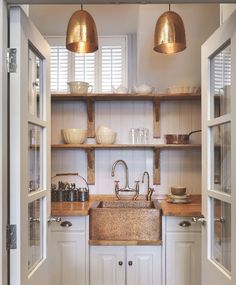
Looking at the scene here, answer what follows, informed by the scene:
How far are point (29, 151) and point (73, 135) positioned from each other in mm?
1625

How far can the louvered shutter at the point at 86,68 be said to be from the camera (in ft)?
11.3

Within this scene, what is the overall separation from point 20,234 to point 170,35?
157 cm

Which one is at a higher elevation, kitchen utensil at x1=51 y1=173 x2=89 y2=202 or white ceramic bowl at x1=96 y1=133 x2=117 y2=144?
white ceramic bowl at x1=96 y1=133 x2=117 y2=144

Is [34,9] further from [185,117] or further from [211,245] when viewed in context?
[211,245]

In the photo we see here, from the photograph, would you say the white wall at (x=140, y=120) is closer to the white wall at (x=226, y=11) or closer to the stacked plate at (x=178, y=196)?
the stacked plate at (x=178, y=196)

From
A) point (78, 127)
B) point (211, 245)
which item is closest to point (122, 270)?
point (211, 245)

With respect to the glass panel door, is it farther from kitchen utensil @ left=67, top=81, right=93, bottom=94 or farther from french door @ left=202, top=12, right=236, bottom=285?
kitchen utensil @ left=67, top=81, right=93, bottom=94

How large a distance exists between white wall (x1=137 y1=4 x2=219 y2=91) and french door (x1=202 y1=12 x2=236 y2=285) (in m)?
1.13

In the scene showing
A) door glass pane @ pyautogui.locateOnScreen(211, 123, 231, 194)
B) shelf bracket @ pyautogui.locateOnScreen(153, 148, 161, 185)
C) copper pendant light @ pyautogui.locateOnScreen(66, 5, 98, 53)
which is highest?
copper pendant light @ pyautogui.locateOnScreen(66, 5, 98, 53)

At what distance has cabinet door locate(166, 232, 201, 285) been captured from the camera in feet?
8.49

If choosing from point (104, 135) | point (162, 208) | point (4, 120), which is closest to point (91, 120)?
point (104, 135)

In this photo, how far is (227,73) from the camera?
1601 millimetres

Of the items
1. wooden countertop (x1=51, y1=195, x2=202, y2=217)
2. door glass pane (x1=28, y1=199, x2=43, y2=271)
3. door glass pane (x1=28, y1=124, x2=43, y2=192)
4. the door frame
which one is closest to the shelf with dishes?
wooden countertop (x1=51, y1=195, x2=202, y2=217)

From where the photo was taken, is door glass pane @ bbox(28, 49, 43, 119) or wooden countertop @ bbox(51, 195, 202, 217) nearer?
door glass pane @ bbox(28, 49, 43, 119)
